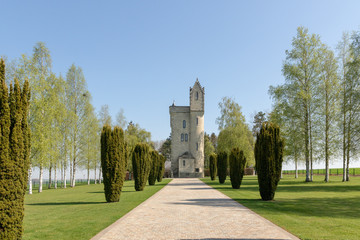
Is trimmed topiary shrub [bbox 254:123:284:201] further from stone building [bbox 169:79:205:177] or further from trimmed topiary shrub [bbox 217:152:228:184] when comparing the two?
stone building [bbox 169:79:205:177]

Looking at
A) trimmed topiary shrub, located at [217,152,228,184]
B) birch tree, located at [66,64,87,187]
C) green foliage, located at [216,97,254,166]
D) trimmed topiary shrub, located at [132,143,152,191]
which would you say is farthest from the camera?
green foliage, located at [216,97,254,166]

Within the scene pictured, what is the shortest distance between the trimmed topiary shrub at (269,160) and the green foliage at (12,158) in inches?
498

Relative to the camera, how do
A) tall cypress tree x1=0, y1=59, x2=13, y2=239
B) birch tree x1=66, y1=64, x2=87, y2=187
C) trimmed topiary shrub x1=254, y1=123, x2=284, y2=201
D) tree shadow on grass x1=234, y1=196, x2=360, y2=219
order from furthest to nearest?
1. birch tree x1=66, y1=64, x2=87, y2=187
2. trimmed topiary shrub x1=254, y1=123, x2=284, y2=201
3. tree shadow on grass x1=234, y1=196, x2=360, y2=219
4. tall cypress tree x1=0, y1=59, x2=13, y2=239

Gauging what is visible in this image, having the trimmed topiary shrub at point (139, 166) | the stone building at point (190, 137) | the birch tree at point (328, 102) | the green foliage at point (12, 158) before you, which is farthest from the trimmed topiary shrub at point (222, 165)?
the green foliage at point (12, 158)

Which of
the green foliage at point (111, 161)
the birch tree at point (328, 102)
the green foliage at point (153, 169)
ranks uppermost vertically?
the birch tree at point (328, 102)

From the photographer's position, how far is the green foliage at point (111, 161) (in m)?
16.1

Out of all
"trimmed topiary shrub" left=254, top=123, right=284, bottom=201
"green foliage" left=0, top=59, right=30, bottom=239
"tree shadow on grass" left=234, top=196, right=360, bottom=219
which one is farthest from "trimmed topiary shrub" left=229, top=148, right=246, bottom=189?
"green foliage" left=0, top=59, right=30, bottom=239

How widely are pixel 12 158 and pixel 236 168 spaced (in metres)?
20.7

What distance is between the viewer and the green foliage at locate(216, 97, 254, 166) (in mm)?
47628

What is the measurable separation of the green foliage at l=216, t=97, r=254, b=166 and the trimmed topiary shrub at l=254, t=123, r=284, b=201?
28.7 meters

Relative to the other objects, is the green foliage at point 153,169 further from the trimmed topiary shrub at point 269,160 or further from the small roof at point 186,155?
the trimmed topiary shrub at point 269,160

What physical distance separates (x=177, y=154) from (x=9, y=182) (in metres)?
48.7

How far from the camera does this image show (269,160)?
15.8m

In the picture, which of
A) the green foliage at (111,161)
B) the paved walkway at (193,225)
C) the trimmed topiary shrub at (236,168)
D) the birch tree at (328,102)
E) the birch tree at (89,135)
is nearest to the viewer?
the paved walkway at (193,225)
